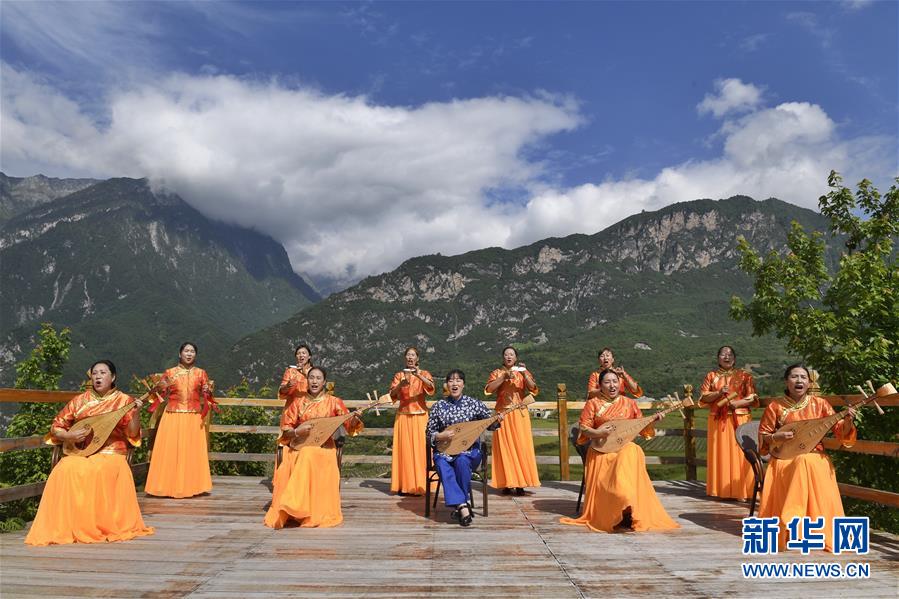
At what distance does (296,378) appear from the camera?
7605 mm

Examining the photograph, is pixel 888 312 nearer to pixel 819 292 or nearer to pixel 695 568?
pixel 819 292

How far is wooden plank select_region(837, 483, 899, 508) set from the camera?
15.6ft

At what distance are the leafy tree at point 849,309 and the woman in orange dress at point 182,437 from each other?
761 cm

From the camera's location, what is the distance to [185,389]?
7531mm

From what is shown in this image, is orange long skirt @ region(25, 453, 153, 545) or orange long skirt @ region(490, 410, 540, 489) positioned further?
orange long skirt @ region(490, 410, 540, 489)

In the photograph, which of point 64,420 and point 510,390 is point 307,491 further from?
point 510,390

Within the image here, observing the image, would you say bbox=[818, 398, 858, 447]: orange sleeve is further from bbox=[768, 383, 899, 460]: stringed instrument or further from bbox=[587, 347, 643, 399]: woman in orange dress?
bbox=[587, 347, 643, 399]: woman in orange dress

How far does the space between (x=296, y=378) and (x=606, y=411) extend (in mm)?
4014

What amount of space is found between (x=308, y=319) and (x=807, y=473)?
170751 mm

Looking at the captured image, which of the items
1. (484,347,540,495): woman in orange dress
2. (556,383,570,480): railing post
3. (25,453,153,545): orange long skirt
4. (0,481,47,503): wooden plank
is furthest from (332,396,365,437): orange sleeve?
(556,383,570,480): railing post

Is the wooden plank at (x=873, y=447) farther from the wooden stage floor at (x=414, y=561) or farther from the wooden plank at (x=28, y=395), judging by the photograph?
the wooden plank at (x=28, y=395)

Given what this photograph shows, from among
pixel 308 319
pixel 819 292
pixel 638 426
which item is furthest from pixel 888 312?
pixel 308 319

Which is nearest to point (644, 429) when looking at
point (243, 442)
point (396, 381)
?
point (396, 381)

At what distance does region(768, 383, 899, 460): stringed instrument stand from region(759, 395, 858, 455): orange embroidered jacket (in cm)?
8
